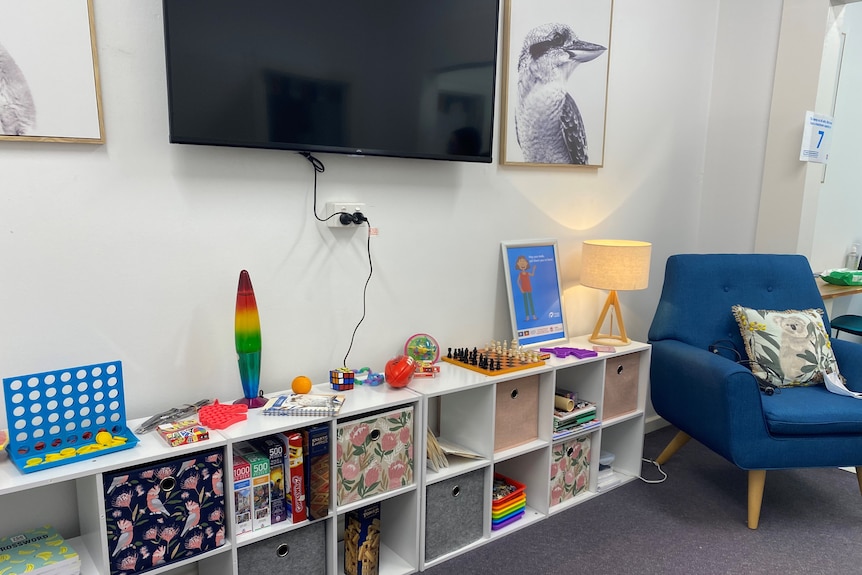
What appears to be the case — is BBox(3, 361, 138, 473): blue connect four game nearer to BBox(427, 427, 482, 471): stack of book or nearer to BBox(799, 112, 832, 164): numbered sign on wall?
BBox(427, 427, 482, 471): stack of book

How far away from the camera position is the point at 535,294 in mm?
2619

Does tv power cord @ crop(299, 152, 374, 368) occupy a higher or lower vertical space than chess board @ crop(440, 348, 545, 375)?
higher

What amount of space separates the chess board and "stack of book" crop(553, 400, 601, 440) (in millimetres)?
272

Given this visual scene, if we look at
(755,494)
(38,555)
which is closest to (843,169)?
(755,494)

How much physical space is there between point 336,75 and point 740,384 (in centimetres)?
178

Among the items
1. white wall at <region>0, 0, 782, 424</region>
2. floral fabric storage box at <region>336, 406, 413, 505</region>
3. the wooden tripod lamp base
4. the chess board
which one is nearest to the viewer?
white wall at <region>0, 0, 782, 424</region>

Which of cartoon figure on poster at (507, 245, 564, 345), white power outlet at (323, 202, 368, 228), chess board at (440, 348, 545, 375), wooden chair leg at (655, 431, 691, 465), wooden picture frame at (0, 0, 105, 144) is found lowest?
wooden chair leg at (655, 431, 691, 465)

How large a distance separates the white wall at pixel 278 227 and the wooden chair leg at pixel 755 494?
3.12 feet

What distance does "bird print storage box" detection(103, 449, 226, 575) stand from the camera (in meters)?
1.47

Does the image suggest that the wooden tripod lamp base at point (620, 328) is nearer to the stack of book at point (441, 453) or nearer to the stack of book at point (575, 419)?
the stack of book at point (575, 419)

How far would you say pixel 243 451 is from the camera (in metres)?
1.79

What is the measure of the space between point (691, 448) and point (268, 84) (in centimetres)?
265

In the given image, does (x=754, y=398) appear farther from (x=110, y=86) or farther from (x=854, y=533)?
(x=110, y=86)

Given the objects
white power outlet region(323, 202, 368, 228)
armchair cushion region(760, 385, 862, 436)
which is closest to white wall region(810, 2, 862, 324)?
armchair cushion region(760, 385, 862, 436)
